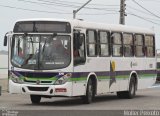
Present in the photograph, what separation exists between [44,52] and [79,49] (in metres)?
1.32

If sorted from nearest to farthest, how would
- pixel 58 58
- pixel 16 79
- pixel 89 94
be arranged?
1. pixel 58 58
2. pixel 16 79
3. pixel 89 94

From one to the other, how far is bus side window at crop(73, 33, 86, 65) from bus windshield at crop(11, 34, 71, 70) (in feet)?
0.96

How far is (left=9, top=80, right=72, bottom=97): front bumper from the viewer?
2020 cm

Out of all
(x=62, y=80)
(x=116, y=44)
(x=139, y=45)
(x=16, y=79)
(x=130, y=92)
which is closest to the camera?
(x=62, y=80)

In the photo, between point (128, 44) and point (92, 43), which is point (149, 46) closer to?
point (128, 44)

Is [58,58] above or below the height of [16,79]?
above

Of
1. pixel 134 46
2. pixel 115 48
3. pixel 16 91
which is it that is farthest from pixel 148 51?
pixel 16 91

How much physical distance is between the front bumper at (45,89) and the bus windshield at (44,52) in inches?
25.7

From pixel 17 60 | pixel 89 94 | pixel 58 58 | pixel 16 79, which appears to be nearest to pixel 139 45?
pixel 89 94

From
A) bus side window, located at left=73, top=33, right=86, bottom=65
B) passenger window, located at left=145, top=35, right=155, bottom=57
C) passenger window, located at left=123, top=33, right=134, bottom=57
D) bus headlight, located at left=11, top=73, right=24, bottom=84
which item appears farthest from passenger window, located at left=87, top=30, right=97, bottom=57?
passenger window, located at left=145, top=35, right=155, bottom=57

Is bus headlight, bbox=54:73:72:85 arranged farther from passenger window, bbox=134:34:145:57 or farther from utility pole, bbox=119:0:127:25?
utility pole, bbox=119:0:127:25

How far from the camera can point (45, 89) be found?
66.7 ft

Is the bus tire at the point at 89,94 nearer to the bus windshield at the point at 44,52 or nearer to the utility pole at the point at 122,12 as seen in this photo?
the bus windshield at the point at 44,52

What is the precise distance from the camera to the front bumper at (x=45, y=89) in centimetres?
2020
